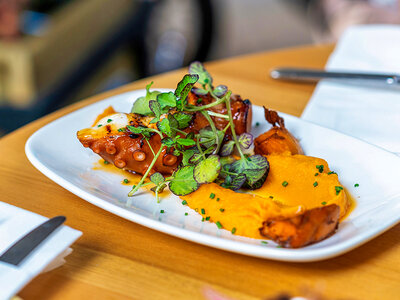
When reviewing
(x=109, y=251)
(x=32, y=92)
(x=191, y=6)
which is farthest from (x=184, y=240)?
(x=191, y=6)

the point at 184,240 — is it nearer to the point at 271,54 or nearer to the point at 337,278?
the point at 337,278

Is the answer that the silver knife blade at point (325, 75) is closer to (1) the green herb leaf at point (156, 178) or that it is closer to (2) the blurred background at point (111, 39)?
(1) the green herb leaf at point (156, 178)

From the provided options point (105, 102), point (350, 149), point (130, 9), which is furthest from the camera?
point (130, 9)

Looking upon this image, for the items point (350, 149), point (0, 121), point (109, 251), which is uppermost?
point (350, 149)

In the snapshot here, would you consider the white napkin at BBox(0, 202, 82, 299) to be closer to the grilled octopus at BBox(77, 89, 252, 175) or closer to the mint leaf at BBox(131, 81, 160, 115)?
the grilled octopus at BBox(77, 89, 252, 175)

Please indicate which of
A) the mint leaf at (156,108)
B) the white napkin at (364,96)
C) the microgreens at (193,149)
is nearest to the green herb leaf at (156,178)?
the microgreens at (193,149)

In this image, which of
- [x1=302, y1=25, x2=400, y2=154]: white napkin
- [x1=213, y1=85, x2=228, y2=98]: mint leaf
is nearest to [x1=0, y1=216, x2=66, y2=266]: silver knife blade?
[x1=213, y1=85, x2=228, y2=98]: mint leaf
